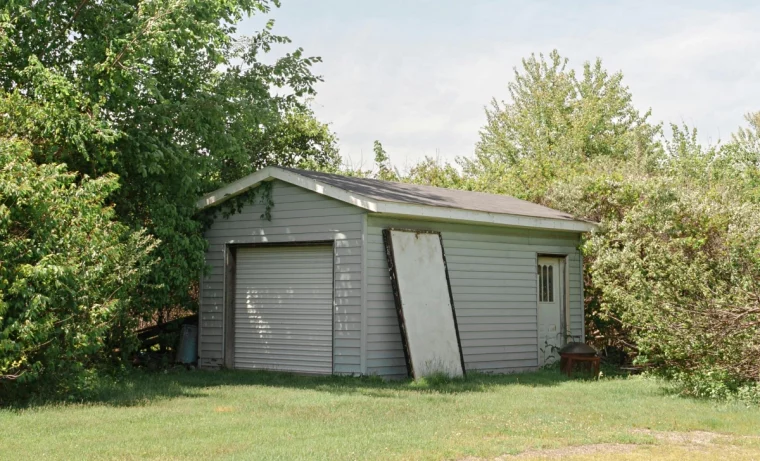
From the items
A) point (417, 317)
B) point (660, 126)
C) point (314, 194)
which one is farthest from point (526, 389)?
point (660, 126)

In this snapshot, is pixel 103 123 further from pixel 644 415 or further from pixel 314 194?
pixel 644 415

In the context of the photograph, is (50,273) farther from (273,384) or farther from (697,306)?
(697,306)

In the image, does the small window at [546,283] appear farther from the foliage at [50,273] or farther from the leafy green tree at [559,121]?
the leafy green tree at [559,121]

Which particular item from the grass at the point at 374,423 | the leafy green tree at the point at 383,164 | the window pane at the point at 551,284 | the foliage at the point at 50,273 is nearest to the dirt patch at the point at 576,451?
the grass at the point at 374,423

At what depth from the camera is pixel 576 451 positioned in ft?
26.9

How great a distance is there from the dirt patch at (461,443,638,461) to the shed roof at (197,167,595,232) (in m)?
6.18

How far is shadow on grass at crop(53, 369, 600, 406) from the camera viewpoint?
1202 cm

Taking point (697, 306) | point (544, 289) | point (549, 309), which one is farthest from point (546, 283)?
point (697, 306)

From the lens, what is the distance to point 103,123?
13820mm

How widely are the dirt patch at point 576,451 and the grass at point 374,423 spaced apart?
0.02 metres

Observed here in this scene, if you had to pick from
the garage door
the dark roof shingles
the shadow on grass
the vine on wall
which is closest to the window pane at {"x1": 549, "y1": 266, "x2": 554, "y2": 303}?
the dark roof shingles

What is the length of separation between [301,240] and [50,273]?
510cm

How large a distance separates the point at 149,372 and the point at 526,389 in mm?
6926

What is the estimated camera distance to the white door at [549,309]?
681 inches
